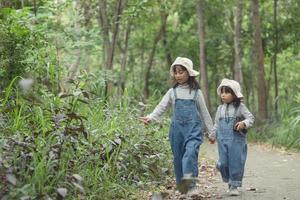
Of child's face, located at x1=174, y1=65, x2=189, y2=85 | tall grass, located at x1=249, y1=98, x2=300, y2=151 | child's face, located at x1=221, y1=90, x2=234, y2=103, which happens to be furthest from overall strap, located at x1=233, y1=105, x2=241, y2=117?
tall grass, located at x1=249, y1=98, x2=300, y2=151

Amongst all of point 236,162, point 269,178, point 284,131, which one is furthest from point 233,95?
point 284,131

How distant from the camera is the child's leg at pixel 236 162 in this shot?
7.06m

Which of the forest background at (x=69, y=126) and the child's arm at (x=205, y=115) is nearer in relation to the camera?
the forest background at (x=69, y=126)

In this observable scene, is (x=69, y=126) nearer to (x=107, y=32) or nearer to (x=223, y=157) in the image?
(x=223, y=157)

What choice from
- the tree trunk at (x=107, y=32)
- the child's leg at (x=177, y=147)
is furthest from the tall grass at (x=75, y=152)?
the tree trunk at (x=107, y=32)

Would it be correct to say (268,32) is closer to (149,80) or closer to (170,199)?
(149,80)

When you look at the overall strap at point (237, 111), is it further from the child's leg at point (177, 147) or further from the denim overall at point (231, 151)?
the child's leg at point (177, 147)

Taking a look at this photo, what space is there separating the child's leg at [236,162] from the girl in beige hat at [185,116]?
0.36 m

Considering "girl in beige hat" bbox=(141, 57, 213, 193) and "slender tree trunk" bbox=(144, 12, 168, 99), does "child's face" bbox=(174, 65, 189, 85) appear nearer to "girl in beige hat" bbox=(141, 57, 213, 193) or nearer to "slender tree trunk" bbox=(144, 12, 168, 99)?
"girl in beige hat" bbox=(141, 57, 213, 193)

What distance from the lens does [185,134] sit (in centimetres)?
706

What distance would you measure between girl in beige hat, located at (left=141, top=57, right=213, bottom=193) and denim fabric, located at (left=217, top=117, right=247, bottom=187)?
0.61ft

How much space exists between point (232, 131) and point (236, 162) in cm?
39

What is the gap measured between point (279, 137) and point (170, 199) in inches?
305

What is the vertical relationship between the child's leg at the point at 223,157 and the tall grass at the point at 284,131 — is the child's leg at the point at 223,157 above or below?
above
